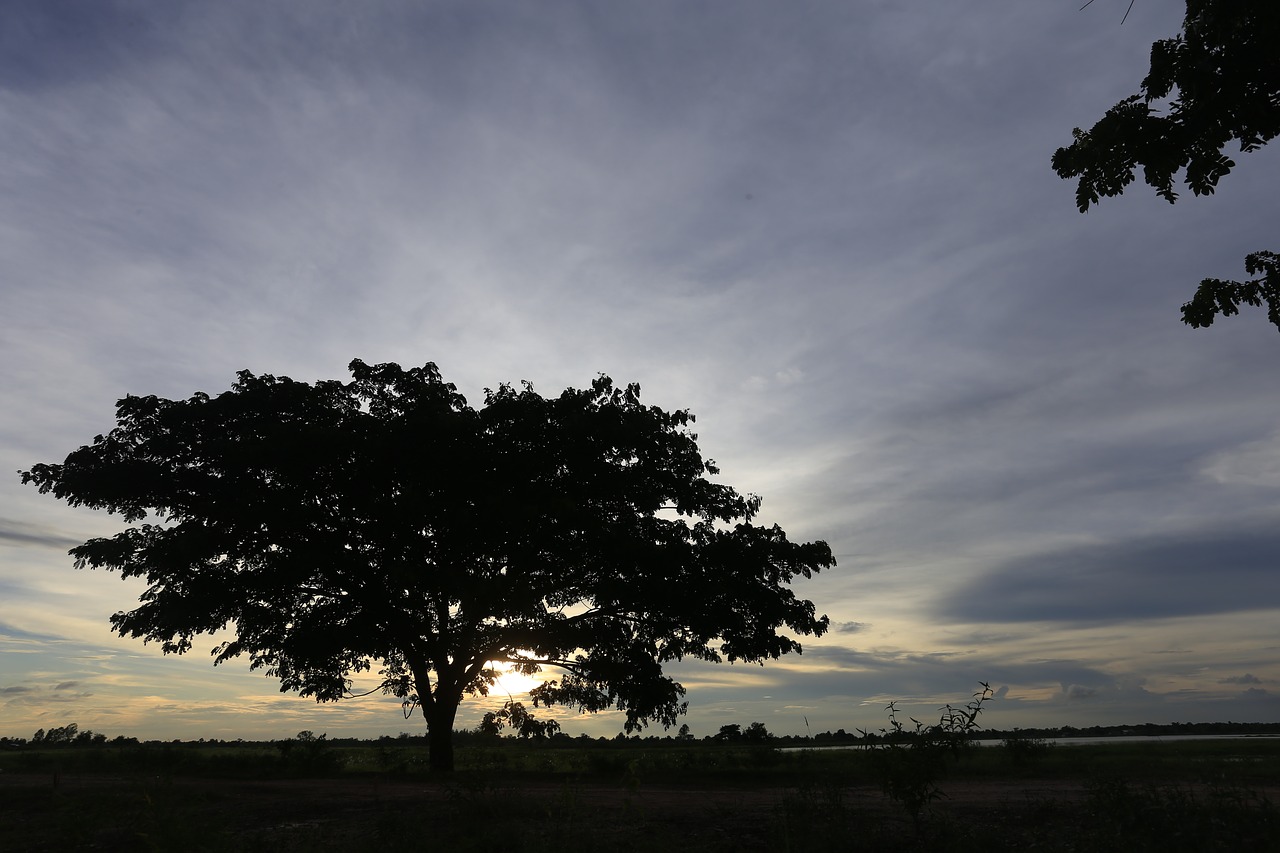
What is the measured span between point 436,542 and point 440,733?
653cm

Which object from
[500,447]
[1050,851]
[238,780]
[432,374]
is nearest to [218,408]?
[432,374]

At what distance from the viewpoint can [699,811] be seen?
1536 centimetres

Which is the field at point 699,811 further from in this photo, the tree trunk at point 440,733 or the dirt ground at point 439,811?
the tree trunk at point 440,733

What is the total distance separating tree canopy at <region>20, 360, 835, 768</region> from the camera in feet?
82.2

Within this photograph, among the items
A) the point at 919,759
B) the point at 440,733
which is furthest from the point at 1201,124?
the point at 440,733

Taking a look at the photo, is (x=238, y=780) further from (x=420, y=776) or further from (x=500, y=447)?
(x=500, y=447)

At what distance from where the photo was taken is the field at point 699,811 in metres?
11.4

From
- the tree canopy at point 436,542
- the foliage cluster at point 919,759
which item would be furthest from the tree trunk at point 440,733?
the foliage cluster at point 919,759

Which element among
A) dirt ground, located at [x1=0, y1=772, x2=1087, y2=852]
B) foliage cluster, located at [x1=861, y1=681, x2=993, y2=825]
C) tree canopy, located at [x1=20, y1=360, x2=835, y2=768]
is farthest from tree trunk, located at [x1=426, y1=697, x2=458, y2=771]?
foliage cluster, located at [x1=861, y1=681, x2=993, y2=825]

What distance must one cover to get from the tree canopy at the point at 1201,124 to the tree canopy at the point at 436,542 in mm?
16068

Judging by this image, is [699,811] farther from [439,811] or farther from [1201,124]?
[1201,124]

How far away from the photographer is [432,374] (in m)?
28.9

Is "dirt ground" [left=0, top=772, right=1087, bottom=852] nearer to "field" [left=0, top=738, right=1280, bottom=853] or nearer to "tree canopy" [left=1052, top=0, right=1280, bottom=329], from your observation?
"field" [left=0, top=738, right=1280, bottom=853]

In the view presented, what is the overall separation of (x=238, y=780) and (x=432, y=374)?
14.5 meters
